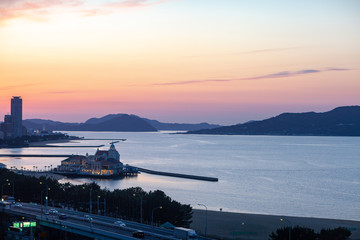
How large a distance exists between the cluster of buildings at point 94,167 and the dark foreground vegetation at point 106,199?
37621 mm

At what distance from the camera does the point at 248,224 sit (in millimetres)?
48906

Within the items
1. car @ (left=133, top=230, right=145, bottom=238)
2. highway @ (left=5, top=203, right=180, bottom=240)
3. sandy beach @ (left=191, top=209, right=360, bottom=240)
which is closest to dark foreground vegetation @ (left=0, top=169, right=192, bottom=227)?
sandy beach @ (left=191, top=209, right=360, bottom=240)

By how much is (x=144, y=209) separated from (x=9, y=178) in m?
27.2

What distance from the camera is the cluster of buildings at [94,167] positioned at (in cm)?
10381

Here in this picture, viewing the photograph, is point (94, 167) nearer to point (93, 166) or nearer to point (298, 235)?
point (93, 166)

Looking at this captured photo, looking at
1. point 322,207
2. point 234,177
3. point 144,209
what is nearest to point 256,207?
point 322,207

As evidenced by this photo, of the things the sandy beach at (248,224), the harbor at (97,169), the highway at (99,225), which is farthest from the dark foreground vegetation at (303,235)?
the harbor at (97,169)

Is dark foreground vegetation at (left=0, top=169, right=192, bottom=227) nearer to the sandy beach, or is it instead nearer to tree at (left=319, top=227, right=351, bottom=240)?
the sandy beach

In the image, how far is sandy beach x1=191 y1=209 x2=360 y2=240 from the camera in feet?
146

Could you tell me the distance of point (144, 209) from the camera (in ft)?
156

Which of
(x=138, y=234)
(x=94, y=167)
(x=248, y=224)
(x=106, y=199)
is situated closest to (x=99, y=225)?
(x=138, y=234)

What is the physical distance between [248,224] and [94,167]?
62432 millimetres

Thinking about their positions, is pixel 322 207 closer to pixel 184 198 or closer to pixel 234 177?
pixel 184 198

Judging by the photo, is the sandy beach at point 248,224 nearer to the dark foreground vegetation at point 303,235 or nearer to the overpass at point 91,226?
the dark foreground vegetation at point 303,235
